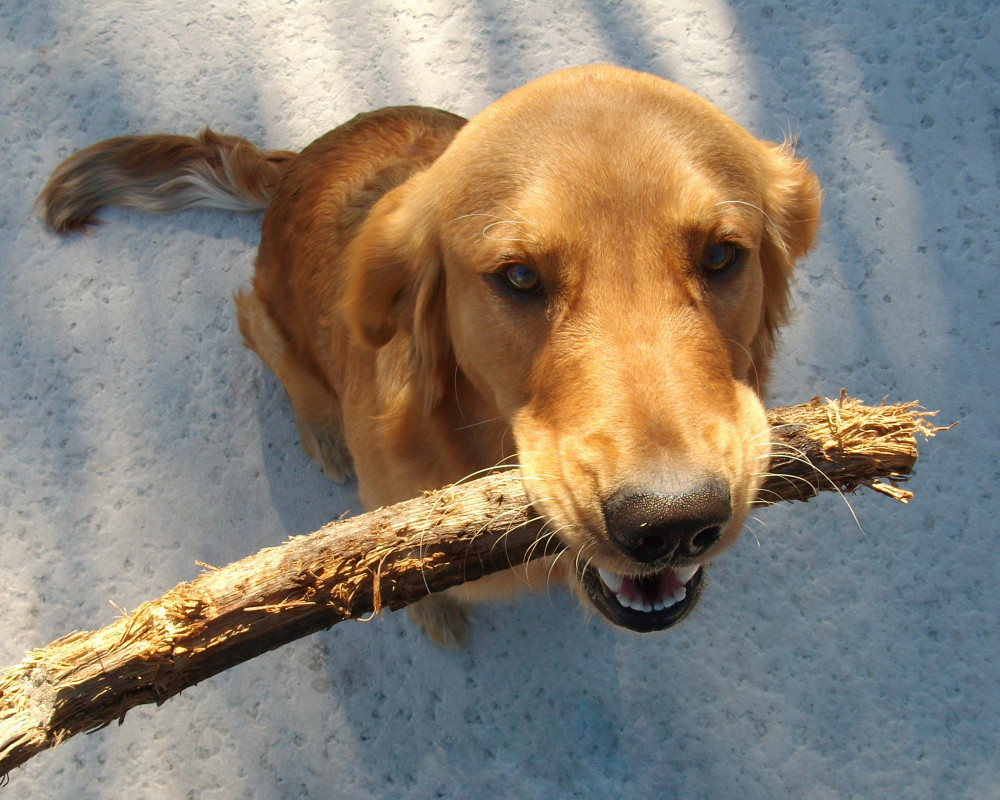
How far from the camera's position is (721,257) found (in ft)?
6.26

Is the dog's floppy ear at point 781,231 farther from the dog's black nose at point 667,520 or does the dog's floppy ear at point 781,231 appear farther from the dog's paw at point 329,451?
the dog's paw at point 329,451

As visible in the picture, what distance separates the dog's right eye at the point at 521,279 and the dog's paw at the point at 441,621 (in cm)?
143

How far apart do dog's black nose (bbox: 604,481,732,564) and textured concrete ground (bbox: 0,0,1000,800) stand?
1110mm

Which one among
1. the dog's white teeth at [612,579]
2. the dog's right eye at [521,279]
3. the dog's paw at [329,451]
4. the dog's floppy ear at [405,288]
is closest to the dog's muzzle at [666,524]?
the dog's white teeth at [612,579]

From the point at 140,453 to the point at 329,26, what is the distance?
7.50 ft

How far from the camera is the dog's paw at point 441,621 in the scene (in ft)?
9.70

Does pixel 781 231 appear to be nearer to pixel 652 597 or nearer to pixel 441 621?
pixel 652 597

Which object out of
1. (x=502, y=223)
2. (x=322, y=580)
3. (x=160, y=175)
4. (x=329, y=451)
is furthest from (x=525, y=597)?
(x=160, y=175)

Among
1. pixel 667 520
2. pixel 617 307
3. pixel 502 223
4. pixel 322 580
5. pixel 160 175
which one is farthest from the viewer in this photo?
pixel 160 175

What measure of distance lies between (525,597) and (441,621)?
33 cm

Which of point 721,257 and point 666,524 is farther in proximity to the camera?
point 721,257

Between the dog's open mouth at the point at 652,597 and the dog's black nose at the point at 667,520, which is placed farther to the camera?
the dog's open mouth at the point at 652,597

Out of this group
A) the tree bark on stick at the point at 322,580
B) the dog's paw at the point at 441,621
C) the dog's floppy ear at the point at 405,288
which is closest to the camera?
the tree bark on stick at the point at 322,580

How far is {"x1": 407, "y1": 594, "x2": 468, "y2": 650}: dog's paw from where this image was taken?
2957 mm
